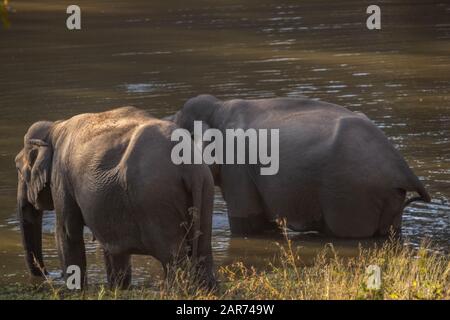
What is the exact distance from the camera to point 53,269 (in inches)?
448

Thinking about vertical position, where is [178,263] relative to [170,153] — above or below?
below

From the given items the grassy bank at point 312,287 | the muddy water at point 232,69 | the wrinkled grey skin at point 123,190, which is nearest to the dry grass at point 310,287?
the grassy bank at point 312,287

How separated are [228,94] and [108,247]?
9281mm

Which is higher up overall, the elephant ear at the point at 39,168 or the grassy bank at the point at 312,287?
the elephant ear at the point at 39,168

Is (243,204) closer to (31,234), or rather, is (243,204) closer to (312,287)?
(31,234)

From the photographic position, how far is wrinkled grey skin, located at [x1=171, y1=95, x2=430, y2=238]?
11789mm

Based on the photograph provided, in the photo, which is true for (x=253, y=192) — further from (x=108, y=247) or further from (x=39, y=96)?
(x=39, y=96)

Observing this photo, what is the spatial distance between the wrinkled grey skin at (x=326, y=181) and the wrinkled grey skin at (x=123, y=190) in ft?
7.49

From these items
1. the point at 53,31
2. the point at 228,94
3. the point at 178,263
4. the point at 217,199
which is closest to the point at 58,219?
the point at 178,263

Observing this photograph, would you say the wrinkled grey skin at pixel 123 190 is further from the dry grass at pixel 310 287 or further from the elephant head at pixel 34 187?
the dry grass at pixel 310 287

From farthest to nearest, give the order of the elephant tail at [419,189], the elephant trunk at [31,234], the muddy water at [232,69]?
the muddy water at [232,69] → the elephant tail at [419,189] → the elephant trunk at [31,234]

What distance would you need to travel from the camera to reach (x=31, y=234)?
11.0 meters

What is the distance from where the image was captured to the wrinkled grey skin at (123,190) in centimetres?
939

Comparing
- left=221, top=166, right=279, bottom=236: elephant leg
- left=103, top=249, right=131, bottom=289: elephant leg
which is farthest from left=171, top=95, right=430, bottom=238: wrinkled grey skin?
left=103, top=249, right=131, bottom=289: elephant leg
